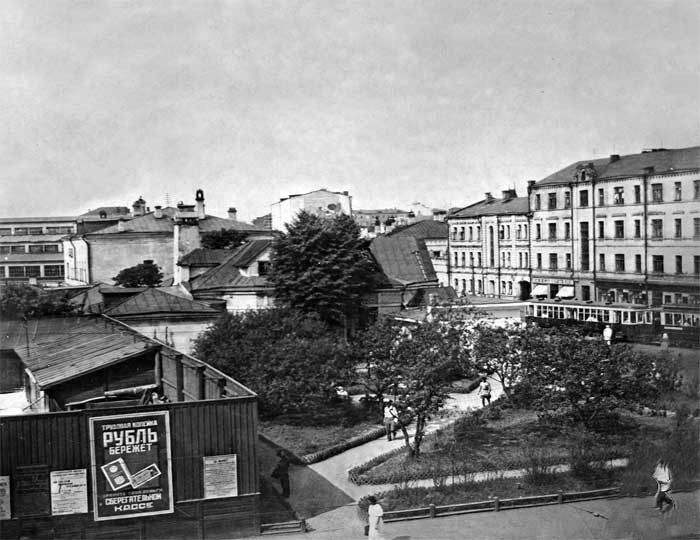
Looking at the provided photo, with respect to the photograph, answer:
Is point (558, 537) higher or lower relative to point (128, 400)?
lower

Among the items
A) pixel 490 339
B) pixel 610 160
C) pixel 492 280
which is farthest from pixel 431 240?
pixel 490 339

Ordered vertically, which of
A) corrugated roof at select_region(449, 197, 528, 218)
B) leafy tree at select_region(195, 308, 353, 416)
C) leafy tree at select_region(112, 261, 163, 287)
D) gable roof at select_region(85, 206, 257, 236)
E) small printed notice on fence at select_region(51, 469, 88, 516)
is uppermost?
corrugated roof at select_region(449, 197, 528, 218)

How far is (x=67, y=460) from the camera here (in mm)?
10422

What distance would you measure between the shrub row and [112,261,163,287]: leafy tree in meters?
16.5

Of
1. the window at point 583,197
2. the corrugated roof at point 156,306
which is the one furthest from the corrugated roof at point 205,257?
the window at point 583,197

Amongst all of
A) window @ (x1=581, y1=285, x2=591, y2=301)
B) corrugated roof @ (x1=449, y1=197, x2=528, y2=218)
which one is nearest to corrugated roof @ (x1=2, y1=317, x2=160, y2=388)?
window @ (x1=581, y1=285, x2=591, y2=301)

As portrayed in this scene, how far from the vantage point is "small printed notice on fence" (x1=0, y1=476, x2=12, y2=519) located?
10.2m

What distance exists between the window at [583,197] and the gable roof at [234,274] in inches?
472

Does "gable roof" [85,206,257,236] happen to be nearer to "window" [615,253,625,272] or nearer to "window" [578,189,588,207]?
"window" [578,189,588,207]

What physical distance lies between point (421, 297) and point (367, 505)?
726 inches

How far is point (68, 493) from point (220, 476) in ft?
6.93

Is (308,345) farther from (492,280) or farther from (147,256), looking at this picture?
(492,280)

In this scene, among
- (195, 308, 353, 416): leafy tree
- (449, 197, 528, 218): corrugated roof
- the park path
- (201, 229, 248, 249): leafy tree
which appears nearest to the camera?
the park path

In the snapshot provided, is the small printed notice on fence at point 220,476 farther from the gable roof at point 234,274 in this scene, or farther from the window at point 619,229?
the window at point 619,229
